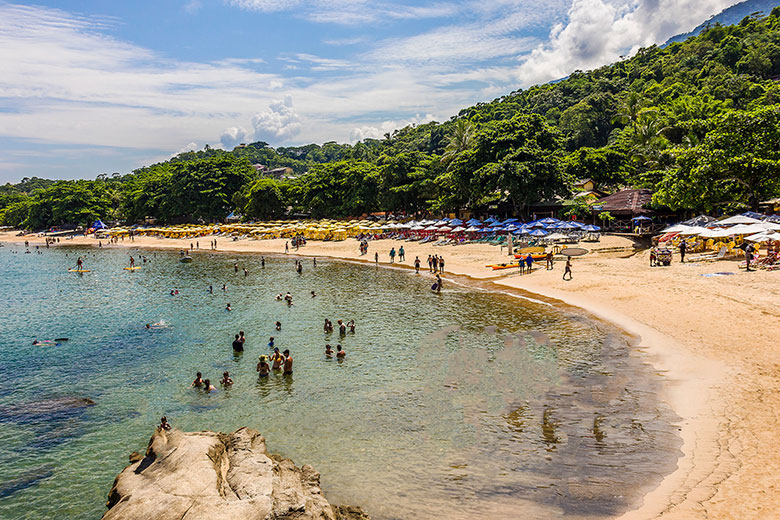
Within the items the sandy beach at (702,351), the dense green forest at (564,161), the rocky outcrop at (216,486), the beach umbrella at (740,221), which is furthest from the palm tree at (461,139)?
the rocky outcrop at (216,486)

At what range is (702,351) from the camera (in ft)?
60.5

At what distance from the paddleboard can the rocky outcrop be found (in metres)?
33.8

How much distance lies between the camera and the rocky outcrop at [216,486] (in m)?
8.98

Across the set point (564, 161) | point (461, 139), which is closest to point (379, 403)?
point (564, 161)

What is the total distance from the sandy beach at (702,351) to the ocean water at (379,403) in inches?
32.2

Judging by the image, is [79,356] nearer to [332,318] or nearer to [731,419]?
[332,318]

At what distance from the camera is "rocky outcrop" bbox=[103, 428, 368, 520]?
8.98 meters

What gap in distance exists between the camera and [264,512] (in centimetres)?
888

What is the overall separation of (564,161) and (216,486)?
59.0 m

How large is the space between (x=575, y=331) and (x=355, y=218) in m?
57.0

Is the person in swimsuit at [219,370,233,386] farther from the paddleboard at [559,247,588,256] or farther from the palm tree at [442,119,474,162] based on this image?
the palm tree at [442,119,474,162]

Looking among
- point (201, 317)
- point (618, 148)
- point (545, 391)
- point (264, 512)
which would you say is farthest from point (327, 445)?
point (618, 148)

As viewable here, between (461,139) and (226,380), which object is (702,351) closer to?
(226,380)

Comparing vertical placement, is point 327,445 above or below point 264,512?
below
